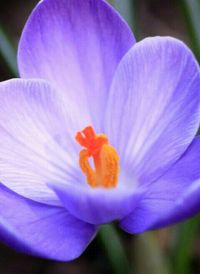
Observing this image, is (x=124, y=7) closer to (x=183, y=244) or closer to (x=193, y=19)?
(x=193, y=19)

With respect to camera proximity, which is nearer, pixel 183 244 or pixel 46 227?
pixel 46 227

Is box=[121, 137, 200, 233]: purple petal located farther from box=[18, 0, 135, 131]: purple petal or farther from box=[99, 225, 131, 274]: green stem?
box=[99, 225, 131, 274]: green stem

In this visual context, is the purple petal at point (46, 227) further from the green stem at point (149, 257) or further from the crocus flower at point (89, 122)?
the green stem at point (149, 257)

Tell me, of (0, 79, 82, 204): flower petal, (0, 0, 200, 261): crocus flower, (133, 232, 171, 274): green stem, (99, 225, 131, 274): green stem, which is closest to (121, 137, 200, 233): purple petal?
(0, 0, 200, 261): crocus flower

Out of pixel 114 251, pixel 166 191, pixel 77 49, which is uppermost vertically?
pixel 77 49

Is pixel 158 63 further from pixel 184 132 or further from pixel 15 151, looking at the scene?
pixel 15 151

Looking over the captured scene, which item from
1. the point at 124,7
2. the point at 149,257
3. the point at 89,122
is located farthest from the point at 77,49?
the point at 149,257

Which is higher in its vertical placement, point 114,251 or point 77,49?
point 77,49
